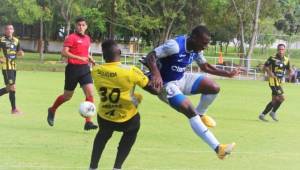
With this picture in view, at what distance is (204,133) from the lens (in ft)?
27.6

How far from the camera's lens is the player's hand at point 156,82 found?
8.20 m

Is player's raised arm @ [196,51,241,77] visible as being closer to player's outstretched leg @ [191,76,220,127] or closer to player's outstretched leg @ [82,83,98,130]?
player's outstretched leg @ [191,76,220,127]

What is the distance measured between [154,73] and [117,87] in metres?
1.00

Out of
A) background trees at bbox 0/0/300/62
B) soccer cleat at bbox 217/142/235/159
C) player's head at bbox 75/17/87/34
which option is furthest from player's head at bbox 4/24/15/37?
background trees at bbox 0/0/300/62

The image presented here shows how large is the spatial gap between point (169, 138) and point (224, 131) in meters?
1.98

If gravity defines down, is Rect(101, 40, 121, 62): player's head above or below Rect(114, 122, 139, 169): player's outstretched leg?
above

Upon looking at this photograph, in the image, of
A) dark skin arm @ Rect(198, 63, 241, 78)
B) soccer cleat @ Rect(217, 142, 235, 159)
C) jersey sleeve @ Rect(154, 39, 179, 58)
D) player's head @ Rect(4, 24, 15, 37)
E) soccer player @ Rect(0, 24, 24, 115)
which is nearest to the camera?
soccer cleat @ Rect(217, 142, 235, 159)

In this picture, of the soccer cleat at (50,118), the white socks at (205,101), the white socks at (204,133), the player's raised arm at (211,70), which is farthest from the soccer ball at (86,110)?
the soccer cleat at (50,118)

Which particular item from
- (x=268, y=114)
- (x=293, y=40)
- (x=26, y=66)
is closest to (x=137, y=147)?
(x=268, y=114)

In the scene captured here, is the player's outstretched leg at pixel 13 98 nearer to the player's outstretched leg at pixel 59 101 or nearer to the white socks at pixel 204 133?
the player's outstretched leg at pixel 59 101

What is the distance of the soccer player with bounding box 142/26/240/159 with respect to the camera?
8617 mm

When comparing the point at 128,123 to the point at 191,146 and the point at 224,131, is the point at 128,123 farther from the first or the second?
the point at 224,131

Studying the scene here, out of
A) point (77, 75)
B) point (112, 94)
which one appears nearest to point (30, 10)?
point (77, 75)

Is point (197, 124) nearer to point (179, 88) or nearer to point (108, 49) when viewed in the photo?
point (179, 88)
